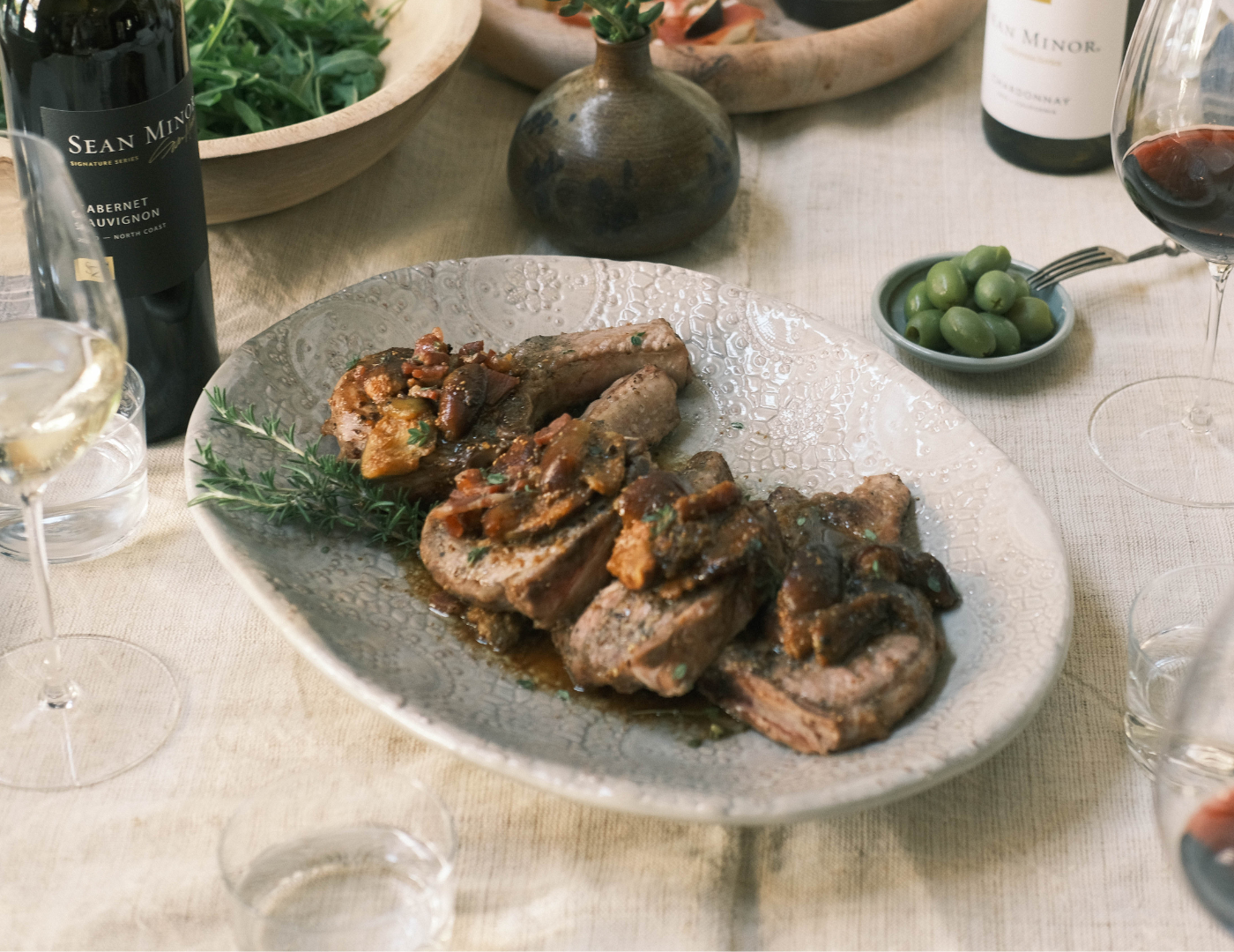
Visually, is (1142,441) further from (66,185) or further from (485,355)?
(66,185)

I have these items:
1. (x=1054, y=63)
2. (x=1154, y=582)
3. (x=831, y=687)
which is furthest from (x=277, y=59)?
(x=1154, y=582)

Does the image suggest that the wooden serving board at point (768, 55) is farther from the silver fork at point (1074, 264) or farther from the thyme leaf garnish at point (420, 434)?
the thyme leaf garnish at point (420, 434)

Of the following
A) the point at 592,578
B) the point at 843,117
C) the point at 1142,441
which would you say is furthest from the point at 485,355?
the point at 843,117

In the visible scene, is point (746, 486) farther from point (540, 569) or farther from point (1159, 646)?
point (1159, 646)

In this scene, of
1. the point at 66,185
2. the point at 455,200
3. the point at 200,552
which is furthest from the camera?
the point at 455,200

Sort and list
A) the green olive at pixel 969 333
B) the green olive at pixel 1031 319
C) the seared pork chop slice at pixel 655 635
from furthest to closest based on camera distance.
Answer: the green olive at pixel 1031 319
the green olive at pixel 969 333
the seared pork chop slice at pixel 655 635

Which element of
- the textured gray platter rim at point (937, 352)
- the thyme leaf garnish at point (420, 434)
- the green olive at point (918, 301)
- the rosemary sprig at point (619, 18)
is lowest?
the textured gray platter rim at point (937, 352)

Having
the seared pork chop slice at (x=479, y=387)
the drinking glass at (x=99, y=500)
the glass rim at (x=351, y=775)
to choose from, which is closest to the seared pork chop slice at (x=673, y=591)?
the glass rim at (x=351, y=775)
